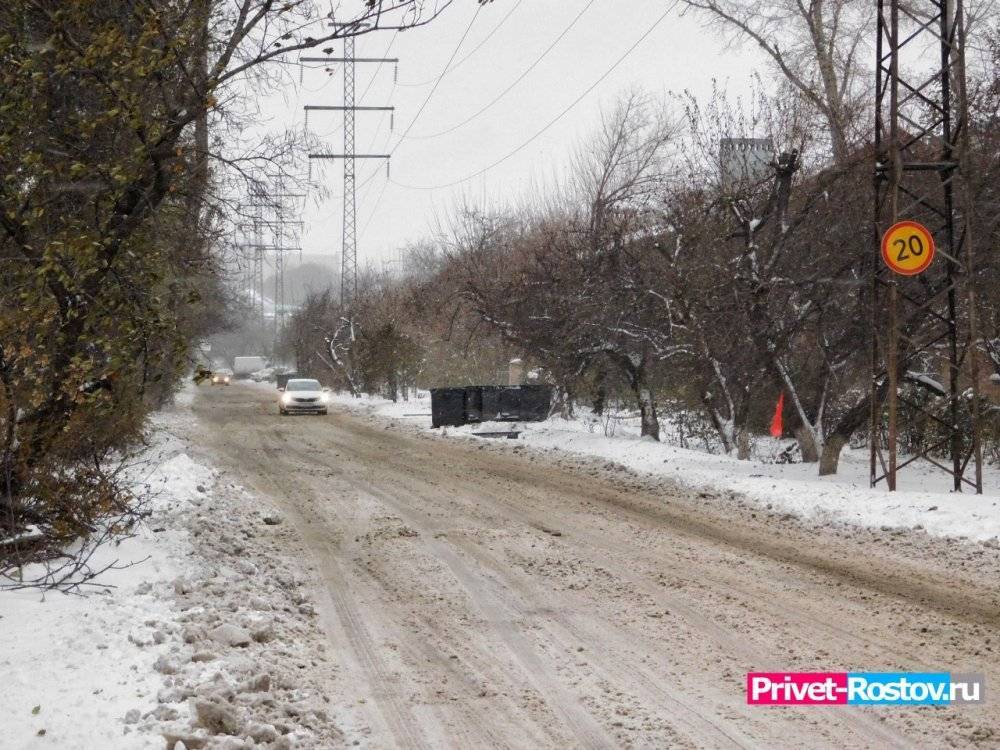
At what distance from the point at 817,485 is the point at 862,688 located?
8.53 meters

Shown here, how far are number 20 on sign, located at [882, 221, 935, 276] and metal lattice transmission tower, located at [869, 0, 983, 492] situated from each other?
1.22 feet

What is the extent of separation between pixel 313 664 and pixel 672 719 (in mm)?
2271

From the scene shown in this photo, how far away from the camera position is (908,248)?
11.7m

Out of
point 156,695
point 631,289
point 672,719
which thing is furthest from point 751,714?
point 631,289

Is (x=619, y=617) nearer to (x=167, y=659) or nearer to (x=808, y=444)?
(x=167, y=659)

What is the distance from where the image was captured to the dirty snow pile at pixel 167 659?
4184 millimetres

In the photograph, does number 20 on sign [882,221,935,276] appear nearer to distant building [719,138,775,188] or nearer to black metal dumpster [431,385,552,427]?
distant building [719,138,775,188]

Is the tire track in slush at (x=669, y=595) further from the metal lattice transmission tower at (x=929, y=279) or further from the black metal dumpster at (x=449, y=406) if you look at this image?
Result: the black metal dumpster at (x=449, y=406)

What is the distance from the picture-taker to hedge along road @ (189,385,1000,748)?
4.61 meters

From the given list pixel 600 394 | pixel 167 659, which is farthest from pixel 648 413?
pixel 167 659

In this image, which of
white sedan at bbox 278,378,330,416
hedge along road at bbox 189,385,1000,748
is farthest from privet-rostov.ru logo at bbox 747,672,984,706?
white sedan at bbox 278,378,330,416

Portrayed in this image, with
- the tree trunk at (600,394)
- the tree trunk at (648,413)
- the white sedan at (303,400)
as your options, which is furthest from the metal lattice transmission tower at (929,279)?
the white sedan at (303,400)

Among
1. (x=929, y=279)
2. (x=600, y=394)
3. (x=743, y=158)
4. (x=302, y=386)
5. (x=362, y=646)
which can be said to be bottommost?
(x=362, y=646)

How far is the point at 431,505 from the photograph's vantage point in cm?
1211
